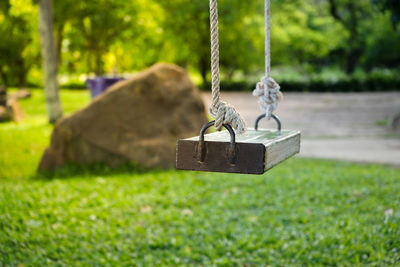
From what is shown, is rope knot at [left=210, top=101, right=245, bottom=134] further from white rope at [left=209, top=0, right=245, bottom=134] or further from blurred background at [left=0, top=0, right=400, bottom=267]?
blurred background at [left=0, top=0, right=400, bottom=267]

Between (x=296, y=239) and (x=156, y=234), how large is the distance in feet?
4.52

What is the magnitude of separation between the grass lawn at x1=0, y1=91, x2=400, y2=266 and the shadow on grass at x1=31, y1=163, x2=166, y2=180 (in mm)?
30

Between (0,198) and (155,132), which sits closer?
(0,198)

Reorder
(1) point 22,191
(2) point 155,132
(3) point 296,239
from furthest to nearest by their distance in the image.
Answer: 1. (2) point 155,132
2. (1) point 22,191
3. (3) point 296,239

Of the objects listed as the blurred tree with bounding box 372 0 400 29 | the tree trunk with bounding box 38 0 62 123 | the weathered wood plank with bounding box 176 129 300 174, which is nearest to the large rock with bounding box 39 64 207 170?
the blurred tree with bounding box 372 0 400 29

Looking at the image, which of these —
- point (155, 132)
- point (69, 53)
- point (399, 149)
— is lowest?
point (399, 149)

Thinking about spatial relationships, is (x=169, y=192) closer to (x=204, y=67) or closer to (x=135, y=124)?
(x=135, y=124)

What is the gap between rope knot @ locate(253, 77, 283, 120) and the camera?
9.48ft

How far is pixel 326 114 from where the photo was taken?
685 inches

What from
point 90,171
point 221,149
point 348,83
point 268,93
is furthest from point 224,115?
point 348,83

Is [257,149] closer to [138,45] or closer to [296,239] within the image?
[296,239]

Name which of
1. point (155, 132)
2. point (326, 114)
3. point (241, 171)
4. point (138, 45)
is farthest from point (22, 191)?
point (138, 45)

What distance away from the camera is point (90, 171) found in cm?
696

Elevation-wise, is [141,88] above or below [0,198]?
above
